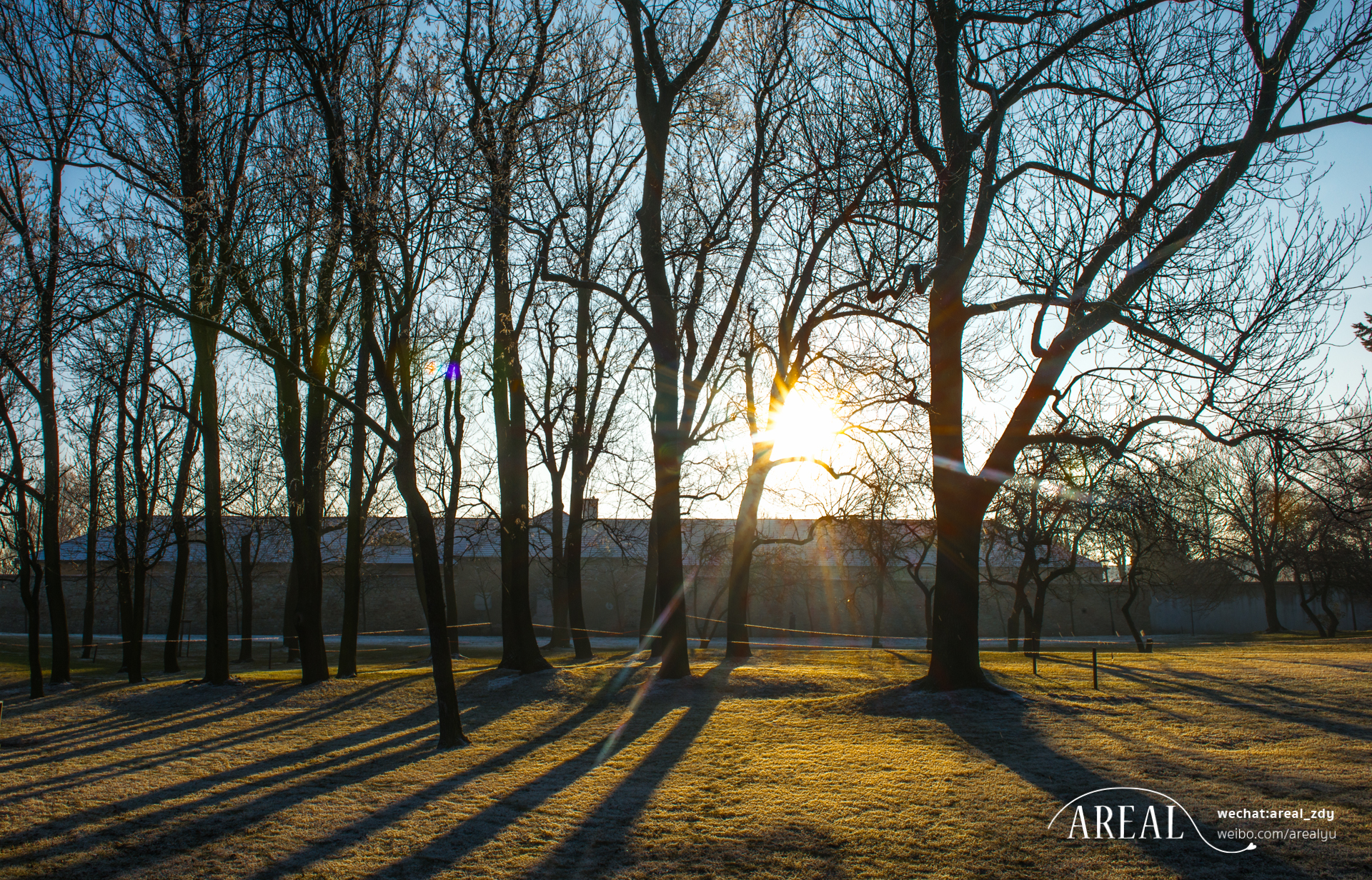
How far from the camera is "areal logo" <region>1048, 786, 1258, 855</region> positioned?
447 cm

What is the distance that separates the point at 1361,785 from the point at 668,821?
4.54 meters

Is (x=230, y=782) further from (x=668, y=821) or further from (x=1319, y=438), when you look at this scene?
(x=1319, y=438)

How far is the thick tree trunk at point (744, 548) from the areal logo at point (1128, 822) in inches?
428

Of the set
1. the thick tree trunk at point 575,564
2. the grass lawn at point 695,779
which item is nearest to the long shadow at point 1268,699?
the grass lawn at point 695,779

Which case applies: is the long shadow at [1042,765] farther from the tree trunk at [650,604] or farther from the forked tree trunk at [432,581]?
the tree trunk at [650,604]

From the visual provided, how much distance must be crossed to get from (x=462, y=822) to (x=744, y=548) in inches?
468

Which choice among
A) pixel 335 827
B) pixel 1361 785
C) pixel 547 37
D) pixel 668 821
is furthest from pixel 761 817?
pixel 547 37

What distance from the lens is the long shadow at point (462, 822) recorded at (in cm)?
434

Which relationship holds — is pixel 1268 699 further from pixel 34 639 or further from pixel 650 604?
pixel 34 639

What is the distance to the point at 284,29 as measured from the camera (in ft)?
25.5

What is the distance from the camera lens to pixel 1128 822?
471 cm

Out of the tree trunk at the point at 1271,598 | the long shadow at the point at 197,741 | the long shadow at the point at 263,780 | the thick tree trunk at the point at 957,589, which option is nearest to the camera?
→ the long shadow at the point at 263,780

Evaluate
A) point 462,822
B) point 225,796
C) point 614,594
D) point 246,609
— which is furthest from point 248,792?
point 614,594

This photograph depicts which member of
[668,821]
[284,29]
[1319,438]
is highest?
[284,29]
